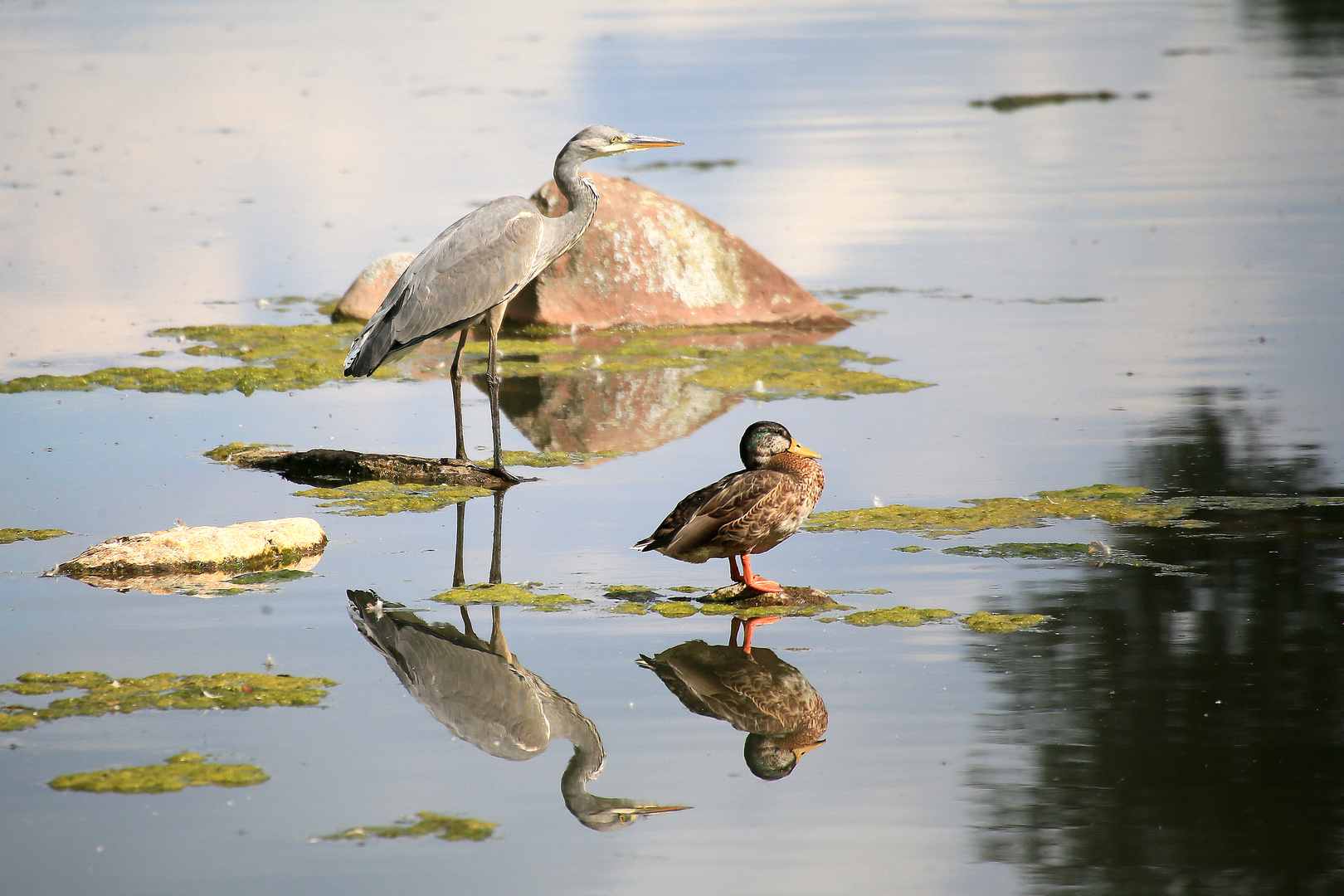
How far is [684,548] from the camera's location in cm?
693

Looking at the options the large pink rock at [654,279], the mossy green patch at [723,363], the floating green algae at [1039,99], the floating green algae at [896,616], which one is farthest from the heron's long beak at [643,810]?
the floating green algae at [1039,99]

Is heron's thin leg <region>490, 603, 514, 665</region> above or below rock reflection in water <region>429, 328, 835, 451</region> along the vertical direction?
above

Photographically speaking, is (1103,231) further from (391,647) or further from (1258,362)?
(391,647)

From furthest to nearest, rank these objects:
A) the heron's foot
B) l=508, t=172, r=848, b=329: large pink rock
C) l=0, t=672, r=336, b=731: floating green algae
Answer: l=508, t=172, r=848, b=329: large pink rock < the heron's foot < l=0, t=672, r=336, b=731: floating green algae

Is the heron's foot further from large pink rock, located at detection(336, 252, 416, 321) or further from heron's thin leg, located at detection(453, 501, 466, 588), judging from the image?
large pink rock, located at detection(336, 252, 416, 321)

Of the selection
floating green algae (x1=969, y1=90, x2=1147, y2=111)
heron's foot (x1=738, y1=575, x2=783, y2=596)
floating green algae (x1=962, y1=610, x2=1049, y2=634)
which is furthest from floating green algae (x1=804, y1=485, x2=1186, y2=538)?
floating green algae (x1=969, y1=90, x2=1147, y2=111)

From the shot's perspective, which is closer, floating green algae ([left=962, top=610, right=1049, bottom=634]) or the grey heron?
floating green algae ([left=962, top=610, right=1049, bottom=634])

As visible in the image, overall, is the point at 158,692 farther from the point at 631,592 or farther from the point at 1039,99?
the point at 1039,99

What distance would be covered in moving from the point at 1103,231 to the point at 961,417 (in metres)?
7.76

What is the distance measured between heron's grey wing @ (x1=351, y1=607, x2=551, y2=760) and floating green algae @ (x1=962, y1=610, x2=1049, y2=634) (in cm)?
185

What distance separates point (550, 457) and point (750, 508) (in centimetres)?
327

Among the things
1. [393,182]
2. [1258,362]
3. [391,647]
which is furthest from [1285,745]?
[393,182]

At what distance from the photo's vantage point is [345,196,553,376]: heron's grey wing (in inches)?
384

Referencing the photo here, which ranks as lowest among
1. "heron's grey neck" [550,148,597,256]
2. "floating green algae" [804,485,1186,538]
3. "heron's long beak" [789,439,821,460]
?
"floating green algae" [804,485,1186,538]
